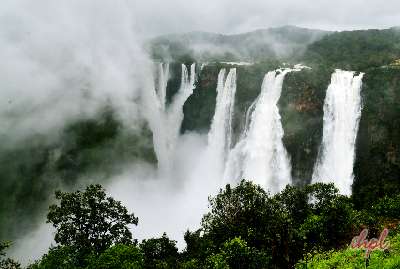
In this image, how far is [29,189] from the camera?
7138cm

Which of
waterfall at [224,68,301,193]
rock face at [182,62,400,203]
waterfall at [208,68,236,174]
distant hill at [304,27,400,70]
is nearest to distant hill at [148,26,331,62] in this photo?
distant hill at [304,27,400,70]

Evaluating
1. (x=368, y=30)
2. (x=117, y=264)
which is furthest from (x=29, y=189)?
(x=368, y=30)

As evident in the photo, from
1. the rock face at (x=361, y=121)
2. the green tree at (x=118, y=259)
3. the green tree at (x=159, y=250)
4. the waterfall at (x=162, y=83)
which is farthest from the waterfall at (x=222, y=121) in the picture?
the green tree at (x=118, y=259)

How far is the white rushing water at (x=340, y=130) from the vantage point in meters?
50.9

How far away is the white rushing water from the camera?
5091cm

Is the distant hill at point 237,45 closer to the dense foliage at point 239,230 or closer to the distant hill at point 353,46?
the distant hill at point 353,46

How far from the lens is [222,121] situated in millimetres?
66062

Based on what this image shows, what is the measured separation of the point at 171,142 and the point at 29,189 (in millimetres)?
22808

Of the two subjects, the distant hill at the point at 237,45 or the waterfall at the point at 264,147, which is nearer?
the waterfall at the point at 264,147

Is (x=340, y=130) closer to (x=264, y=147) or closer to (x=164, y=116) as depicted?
(x=264, y=147)

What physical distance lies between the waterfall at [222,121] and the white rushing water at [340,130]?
14.7m

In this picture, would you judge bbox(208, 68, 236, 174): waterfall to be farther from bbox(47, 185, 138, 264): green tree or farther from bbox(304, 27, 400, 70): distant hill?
bbox(47, 185, 138, 264): green tree

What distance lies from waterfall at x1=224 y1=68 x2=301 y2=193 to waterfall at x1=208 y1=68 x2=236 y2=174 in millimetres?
3247

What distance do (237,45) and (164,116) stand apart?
4839 cm
